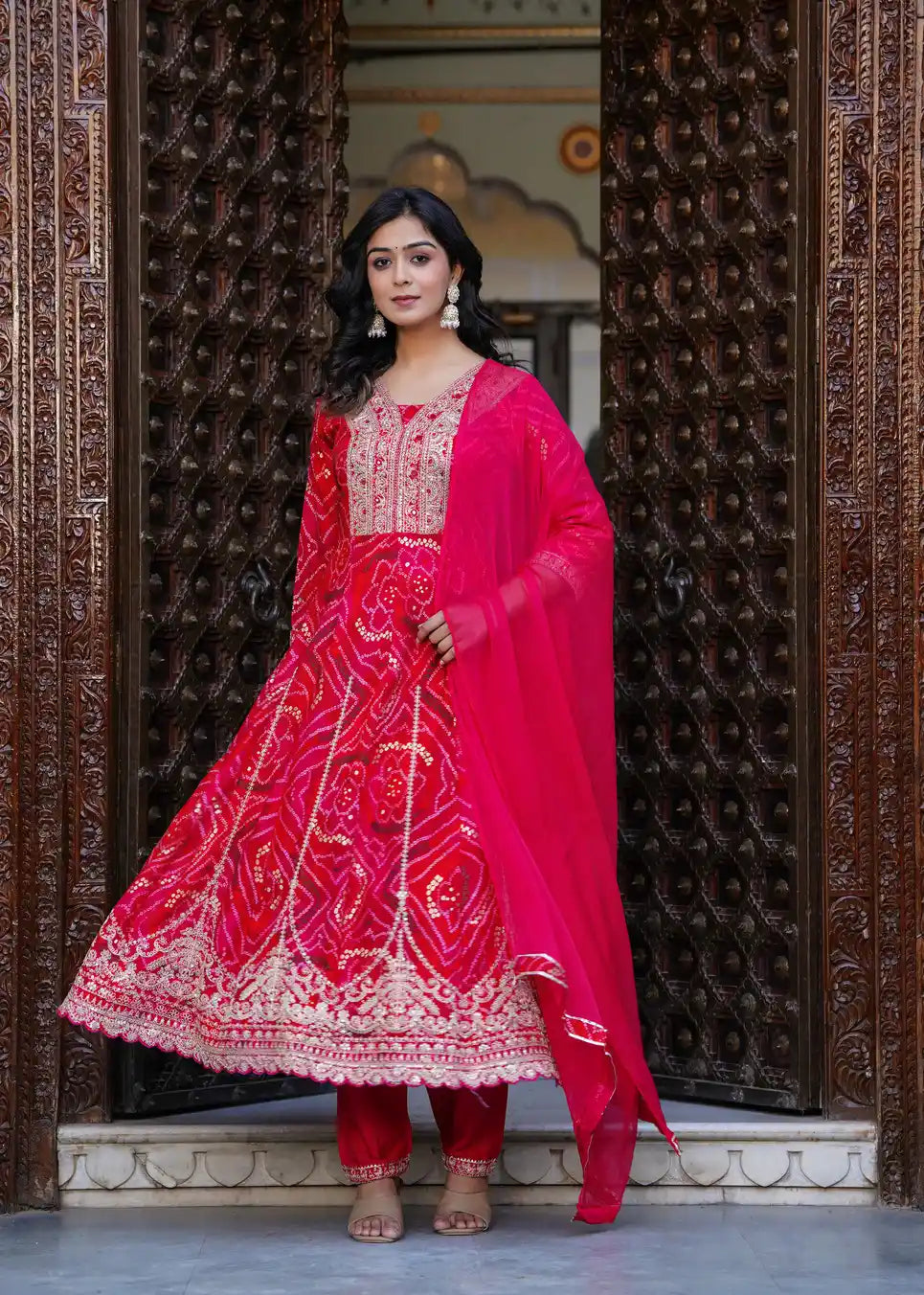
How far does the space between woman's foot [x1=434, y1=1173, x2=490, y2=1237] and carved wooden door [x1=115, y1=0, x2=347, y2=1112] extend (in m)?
0.74

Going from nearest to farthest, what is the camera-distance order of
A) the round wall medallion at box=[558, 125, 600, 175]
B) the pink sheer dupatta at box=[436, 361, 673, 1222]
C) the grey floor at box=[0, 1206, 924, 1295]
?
the grey floor at box=[0, 1206, 924, 1295], the pink sheer dupatta at box=[436, 361, 673, 1222], the round wall medallion at box=[558, 125, 600, 175]

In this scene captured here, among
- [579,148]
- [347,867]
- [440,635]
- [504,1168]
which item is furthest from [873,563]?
[579,148]

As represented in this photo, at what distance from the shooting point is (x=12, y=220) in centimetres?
377

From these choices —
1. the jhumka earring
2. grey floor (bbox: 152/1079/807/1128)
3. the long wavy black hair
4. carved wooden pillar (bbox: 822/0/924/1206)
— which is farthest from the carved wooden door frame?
the jhumka earring

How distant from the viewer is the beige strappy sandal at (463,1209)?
11.4 ft

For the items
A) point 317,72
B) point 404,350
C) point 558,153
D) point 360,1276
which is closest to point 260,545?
point 404,350

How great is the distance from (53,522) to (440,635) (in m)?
0.87

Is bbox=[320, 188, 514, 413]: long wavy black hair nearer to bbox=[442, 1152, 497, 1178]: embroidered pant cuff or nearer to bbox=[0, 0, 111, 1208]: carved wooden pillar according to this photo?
bbox=[0, 0, 111, 1208]: carved wooden pillar

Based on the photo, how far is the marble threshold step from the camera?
3.75 m

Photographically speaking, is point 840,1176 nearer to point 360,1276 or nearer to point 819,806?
point 819,806

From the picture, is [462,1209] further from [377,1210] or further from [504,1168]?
[504,1168]

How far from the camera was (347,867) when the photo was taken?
337 centimetres

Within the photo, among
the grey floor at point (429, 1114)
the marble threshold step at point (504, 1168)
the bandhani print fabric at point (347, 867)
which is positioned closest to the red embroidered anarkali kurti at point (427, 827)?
the bandhani print fabric at point (347, 867)

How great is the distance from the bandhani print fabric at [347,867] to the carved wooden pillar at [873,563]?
79cm
